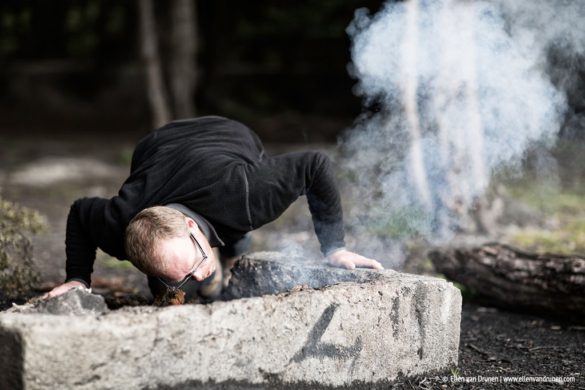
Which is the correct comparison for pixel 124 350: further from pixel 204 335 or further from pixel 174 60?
pixel 174 60

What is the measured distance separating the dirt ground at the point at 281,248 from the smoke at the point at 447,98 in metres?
0.93

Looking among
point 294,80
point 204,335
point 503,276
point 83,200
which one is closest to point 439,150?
point 503,276

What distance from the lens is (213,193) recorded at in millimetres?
3412

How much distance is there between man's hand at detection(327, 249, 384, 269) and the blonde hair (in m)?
0.90

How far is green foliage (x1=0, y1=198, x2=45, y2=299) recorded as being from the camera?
13.5ft

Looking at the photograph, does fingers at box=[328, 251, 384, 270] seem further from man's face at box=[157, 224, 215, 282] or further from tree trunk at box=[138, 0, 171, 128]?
tree trunk at box=[138, 0, 171, 128]

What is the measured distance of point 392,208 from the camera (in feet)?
19.1

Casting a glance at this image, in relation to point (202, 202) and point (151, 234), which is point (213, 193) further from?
point (151, 234)

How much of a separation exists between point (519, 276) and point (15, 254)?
304cm

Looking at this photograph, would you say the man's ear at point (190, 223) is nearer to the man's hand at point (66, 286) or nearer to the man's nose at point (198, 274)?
the man's nose at point (198, 274)

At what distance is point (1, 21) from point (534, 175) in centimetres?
1682

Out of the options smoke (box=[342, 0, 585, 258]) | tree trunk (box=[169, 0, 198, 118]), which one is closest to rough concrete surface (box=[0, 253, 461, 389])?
smoke (box=[342, 0, 585, 258])

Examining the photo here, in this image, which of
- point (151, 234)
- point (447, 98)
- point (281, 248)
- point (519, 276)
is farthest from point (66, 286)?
point (447, 98)

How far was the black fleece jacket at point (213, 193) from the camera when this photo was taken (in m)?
3.43
